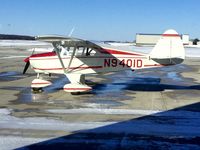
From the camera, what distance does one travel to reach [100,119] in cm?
882

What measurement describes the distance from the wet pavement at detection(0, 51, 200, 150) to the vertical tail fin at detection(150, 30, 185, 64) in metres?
1.26

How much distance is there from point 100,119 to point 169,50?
5.95m

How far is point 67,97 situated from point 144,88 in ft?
13.4

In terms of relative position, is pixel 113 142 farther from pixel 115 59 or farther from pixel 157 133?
pixel 115 59

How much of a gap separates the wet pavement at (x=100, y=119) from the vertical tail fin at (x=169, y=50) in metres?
1.26

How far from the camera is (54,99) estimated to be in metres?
12.0

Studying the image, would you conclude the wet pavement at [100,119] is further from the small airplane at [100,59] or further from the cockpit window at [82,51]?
the cockpit window at [82,51]

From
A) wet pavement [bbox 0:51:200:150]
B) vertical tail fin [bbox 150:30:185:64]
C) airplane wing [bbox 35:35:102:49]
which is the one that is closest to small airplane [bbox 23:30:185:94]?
vertical tail fin [bbox 150:30:185:64]

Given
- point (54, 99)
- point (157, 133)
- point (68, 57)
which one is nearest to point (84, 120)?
point (157, 133)

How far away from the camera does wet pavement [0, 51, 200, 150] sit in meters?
6.75

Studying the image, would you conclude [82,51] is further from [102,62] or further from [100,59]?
[102,62]

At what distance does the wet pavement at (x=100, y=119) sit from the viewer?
6754mm

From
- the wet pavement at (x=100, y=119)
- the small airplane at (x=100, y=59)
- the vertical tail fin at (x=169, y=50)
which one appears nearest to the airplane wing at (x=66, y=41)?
the small airplane at (x=100, y=59)

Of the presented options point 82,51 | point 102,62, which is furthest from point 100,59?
point 82,51
